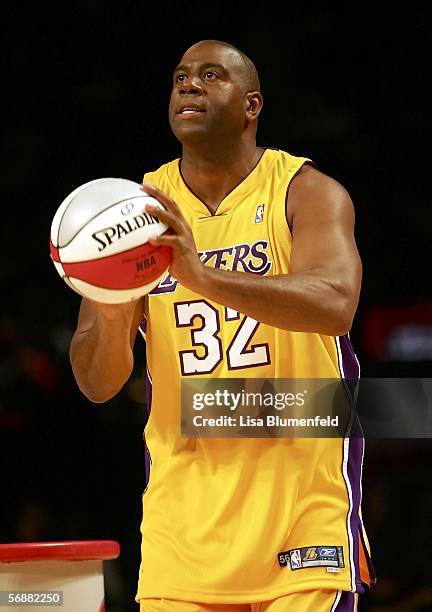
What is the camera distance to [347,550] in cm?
223

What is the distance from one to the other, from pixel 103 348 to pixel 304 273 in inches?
19.8

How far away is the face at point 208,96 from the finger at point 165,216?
22.5 inches

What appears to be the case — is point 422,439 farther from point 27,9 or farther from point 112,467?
point 27,9

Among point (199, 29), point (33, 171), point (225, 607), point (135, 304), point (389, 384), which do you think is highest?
point (199, 29)

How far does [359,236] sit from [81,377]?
86.9 inches

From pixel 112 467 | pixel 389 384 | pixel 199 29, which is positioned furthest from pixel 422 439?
pixel 199 29

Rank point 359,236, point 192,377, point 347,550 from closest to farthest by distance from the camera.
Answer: point 347,550
point 192,377
point 359,236

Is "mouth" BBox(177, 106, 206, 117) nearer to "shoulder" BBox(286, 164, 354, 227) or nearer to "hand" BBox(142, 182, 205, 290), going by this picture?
"shoulder" BBox(286, 164, 354, 227)

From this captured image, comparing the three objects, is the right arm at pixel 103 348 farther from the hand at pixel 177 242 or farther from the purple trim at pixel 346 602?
the purple trim at pixel 346 602

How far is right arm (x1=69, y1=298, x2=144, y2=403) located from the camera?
2.31 meters

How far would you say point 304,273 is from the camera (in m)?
2.16

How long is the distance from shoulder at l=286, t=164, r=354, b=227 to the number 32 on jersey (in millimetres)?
267

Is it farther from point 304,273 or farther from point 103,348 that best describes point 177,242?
point 103,348

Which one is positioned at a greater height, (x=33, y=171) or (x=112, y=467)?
(x=33, y=171)
